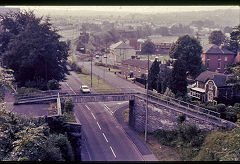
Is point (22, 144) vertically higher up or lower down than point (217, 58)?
lower down

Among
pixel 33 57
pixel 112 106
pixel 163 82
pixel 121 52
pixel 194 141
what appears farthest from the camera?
pixel 121 52

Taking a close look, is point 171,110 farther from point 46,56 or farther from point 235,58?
point 235,58

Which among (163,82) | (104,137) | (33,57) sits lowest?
(104,137)

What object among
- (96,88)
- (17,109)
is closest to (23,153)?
(17,109)

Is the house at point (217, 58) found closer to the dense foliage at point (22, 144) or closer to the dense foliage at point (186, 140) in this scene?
the dense foliage at point (186, 140)

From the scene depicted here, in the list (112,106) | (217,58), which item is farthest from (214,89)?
(217,58)

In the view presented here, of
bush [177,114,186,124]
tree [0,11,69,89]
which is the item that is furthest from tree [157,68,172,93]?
tree [0,11,69,89]

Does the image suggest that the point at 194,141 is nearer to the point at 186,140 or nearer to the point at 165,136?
the point at 186,140

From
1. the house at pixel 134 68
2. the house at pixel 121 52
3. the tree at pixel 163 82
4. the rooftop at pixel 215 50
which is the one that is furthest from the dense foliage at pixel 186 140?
the house at pixel 121 52
